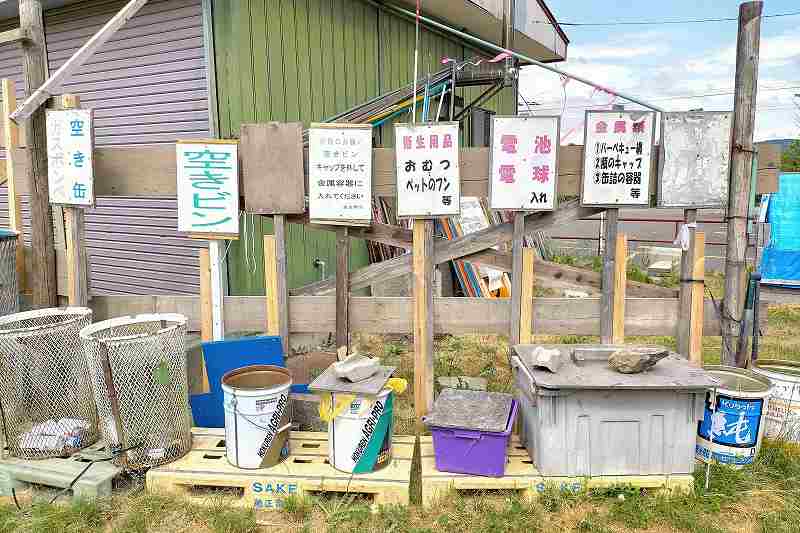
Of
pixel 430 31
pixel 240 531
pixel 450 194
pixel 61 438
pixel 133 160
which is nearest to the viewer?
pixel 240 531

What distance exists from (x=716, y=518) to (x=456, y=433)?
1.62m

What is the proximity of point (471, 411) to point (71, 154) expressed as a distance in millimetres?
3857

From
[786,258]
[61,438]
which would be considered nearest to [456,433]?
[61,438]

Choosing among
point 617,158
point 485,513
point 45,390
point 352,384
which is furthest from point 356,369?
point 617,158

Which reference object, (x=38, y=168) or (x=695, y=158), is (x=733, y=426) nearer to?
(x=695, y=158)

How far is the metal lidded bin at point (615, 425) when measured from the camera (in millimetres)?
3635

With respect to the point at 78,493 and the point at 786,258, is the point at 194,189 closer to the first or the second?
the point at 78,493

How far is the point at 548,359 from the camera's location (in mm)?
3801

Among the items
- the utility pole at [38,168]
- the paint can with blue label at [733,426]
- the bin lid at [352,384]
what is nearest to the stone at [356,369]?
the bin lid at [352,384]

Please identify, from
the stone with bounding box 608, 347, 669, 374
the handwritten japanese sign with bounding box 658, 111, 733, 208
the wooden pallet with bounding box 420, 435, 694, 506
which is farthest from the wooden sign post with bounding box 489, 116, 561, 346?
the wooden pallet with bounding box 420, 435, 694, 506

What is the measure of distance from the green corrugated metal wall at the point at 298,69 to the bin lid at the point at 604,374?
14.5ft

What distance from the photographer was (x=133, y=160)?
193 inches

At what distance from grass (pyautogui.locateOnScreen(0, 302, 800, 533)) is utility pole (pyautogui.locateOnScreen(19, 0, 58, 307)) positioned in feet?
6.87

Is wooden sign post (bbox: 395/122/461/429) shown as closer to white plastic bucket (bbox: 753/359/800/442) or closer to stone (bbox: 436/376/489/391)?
stone (bbox: 436/376/489/391)
